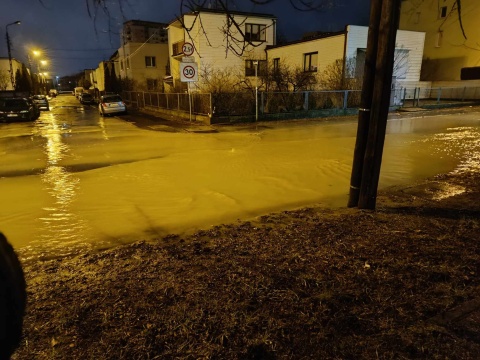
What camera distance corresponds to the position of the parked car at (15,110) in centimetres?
2335

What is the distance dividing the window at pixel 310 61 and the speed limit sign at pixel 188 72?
13.7 metres

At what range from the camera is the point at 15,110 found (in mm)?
23703

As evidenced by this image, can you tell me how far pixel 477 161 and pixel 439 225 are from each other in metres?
5.96

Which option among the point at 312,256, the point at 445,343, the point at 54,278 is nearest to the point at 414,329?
the point at 445,343

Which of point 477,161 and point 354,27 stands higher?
point 354,27

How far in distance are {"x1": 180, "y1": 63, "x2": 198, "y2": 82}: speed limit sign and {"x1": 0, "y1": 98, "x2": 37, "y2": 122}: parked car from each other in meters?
13.3

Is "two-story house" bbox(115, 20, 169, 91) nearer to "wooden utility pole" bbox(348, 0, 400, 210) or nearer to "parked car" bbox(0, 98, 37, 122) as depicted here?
"parked car" bbox(0, 98, 37, 122)

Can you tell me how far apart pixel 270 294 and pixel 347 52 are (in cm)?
2511

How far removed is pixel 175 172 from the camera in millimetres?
8781

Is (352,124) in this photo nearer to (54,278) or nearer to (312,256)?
(312,256)

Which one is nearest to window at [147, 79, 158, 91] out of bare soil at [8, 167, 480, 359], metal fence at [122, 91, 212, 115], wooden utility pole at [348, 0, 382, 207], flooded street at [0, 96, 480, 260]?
metal fence at [122, 91, 212, 115]

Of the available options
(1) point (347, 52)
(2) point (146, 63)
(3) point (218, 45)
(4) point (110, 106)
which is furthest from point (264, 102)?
(2) point (146, 63)

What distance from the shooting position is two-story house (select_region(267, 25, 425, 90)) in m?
25.1

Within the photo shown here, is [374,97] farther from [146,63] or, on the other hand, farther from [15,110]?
[146,63]
